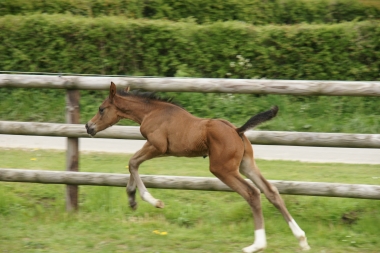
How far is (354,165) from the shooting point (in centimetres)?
918

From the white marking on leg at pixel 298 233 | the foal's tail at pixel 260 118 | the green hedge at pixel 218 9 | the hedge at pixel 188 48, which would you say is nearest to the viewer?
the foal's tail at pixel 260 118

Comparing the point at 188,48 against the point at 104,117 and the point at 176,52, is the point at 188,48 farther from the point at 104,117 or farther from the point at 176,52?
the point at 104,117

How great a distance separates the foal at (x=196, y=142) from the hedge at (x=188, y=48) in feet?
20.6

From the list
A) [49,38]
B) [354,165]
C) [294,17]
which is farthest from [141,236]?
[294,17]

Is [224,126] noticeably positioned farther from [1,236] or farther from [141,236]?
[1,236]

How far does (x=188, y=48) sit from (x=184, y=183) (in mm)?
6813

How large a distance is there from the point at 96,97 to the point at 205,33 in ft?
8.50

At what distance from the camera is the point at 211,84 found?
6.48 metres

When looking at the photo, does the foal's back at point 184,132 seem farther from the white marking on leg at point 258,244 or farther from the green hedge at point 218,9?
the green hedge at point 218,9

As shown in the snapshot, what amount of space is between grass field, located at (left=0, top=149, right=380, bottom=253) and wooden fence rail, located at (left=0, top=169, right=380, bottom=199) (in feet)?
1.37

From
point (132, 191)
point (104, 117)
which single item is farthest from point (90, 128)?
point (132, 191)

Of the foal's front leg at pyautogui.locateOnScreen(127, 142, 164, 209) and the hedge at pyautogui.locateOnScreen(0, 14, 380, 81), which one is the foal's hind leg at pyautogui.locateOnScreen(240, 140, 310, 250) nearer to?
the foal's front leg at pyautogui.locateOnScreen(127, 142, 164, 209)

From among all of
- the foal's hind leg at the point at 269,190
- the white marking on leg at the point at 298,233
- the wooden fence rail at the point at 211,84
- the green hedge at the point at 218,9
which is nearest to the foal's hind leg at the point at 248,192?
the foal's hind leg at the point at 269,190

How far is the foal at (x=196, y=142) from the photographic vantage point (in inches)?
229
